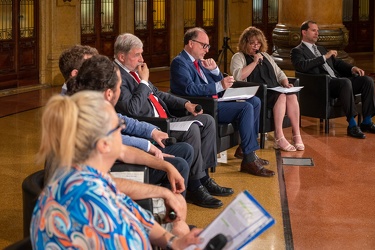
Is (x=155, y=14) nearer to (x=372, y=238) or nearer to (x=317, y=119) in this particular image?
(x=317, y=119)

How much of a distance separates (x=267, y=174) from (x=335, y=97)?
2.10 meters

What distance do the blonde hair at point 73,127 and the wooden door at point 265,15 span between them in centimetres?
1387

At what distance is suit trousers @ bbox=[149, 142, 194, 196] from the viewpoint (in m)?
4.95

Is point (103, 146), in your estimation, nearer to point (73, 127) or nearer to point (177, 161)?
point (73, 127)

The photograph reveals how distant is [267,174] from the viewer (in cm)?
672

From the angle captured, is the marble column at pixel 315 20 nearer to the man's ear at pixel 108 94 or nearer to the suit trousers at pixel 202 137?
the suit trousers at pixel 202 137

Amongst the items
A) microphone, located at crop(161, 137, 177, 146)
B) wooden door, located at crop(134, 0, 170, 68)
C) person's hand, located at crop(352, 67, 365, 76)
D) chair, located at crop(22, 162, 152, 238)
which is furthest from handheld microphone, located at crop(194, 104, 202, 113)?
wooden door, located at crop(134, 0, 170, 68)

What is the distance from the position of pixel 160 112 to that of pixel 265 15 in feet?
35.4

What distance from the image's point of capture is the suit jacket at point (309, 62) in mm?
8453

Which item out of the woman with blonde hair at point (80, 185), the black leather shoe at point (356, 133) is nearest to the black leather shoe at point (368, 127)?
the black leather shoe at point (356, 133)

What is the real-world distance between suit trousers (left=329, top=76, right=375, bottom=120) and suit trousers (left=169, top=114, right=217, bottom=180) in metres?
2.55

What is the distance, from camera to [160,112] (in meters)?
6.00

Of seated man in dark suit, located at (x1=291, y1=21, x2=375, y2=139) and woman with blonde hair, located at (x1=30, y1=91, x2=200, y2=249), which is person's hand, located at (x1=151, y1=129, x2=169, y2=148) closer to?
woman with blonde hair, located at (x1=30, y1=91, x2=200, y2=249)

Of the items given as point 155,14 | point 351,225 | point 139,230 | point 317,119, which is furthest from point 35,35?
point 139,230
